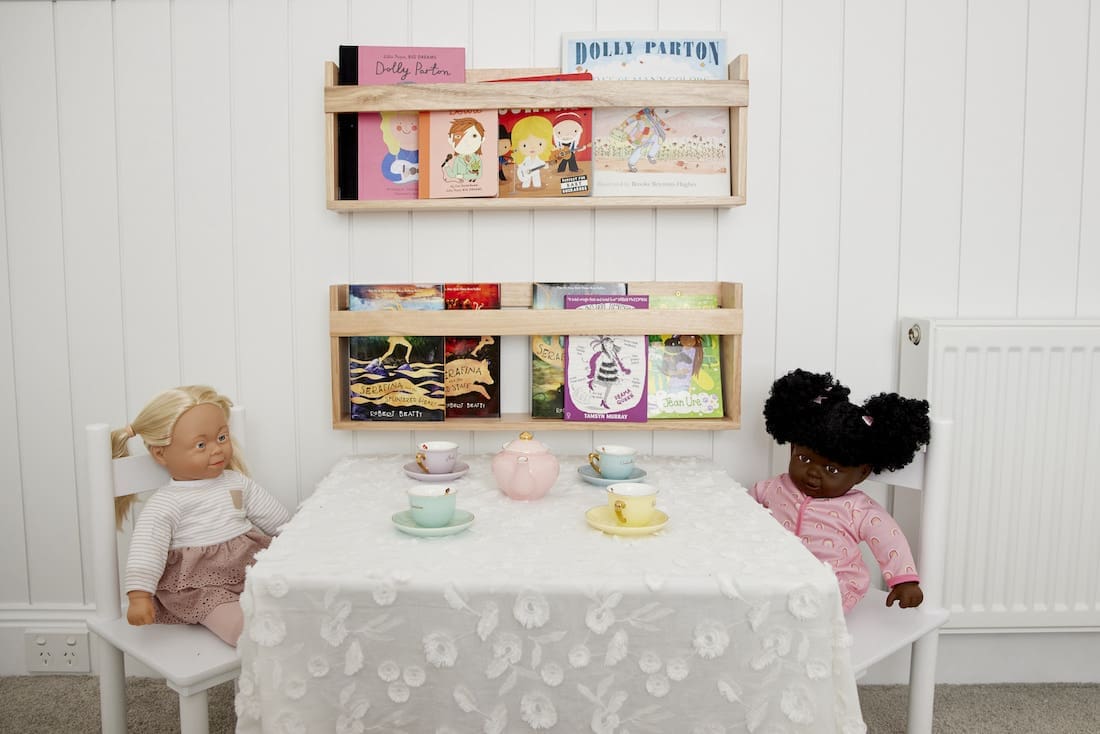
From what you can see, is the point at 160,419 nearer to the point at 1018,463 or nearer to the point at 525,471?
the point at 525,471

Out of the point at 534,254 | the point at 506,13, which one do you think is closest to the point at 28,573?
the point at 534,254

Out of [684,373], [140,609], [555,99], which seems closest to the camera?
[140,609]

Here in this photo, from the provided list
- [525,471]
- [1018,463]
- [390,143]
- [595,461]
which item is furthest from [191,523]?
[1018,463]

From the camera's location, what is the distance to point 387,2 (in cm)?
193

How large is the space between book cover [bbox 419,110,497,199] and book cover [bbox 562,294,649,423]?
0.32 m

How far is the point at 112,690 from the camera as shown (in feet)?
5.07

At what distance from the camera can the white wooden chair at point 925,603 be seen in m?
1.56

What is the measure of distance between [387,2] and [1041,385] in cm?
169

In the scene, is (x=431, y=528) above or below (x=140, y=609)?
above

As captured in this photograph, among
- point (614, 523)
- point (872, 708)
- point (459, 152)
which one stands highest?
point (459, 152)

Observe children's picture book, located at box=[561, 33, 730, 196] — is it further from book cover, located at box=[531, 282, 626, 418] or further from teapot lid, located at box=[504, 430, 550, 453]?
teapot lid, located at box=[504, 430, 550, 453]

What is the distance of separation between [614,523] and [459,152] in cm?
90

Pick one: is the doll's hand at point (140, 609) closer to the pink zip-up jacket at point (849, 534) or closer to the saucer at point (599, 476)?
the saucer at point (599, 476)

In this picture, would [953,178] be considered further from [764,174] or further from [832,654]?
[832,654]
